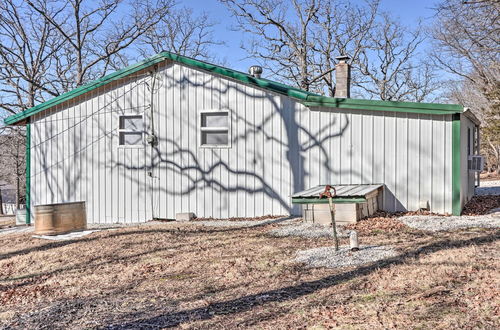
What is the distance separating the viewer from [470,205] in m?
10.5

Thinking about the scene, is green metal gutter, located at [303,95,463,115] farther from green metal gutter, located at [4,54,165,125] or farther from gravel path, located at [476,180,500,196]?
gravel path, located at [476,180,500,196]

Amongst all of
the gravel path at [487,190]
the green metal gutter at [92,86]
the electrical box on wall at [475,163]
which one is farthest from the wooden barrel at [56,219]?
the gravel path at [487,190]

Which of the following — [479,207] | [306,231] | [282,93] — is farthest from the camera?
[479,207]

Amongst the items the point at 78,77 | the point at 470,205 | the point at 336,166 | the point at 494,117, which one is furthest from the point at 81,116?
the point at 494,117

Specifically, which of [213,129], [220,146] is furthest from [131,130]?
[220,146]

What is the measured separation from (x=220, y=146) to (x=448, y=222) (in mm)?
5396

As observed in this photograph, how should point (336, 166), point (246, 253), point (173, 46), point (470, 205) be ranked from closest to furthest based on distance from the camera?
1. point (246, 253)
2. point (336, 166)
3. point (470, 205)
4. point (173, 46)

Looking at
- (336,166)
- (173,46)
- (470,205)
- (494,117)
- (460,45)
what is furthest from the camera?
(173,46)

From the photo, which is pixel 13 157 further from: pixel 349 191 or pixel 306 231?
pixel 349 191

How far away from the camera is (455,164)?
28.6ft

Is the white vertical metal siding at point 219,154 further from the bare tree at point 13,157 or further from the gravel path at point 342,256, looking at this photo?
the bare tree at point 13,157

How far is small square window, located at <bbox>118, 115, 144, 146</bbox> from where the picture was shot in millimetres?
11164

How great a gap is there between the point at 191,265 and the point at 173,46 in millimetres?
27630

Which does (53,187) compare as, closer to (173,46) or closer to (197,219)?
(197,219)
